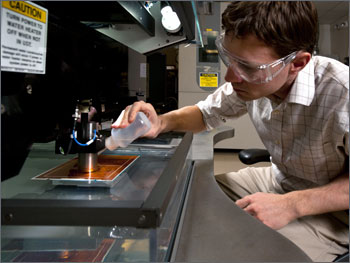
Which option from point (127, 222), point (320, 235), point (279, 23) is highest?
point (279, 23)

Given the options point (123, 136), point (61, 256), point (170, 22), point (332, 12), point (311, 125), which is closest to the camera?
point (61, 256)

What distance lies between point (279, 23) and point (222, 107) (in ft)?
2.16

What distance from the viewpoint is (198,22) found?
3.47 feet

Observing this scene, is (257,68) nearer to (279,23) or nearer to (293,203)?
(279,23)

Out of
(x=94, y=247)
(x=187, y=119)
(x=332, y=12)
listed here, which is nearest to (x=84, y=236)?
(x=94, y=247)

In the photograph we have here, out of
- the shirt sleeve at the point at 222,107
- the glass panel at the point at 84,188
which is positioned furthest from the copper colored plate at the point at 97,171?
the shirt sleeve at the point at 222,107

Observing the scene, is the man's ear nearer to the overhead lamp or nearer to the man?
the man

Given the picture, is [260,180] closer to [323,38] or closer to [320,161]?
[320,161]

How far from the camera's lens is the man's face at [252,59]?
2.86 feet

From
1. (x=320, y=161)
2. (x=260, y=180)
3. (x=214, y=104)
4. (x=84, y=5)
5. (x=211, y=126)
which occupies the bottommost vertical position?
(x=260, y=180)

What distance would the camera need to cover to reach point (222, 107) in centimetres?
148

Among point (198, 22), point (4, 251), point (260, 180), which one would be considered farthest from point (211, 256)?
point (260, 180)

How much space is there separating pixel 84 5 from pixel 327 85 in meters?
0.83

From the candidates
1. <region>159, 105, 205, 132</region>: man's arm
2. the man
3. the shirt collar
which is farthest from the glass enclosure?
<region>159, 105, 205, 132</region>: man's arm
